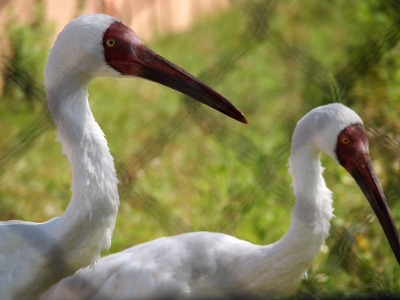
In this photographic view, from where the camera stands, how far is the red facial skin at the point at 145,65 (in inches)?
51.1

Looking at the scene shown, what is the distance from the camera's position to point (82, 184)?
1.27 m

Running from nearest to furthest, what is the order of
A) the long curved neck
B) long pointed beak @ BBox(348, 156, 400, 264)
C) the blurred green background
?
the long curved neck, long pointed beak @ BBox(348, 156, 400, 264), the blurred green background

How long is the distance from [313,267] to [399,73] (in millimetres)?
880

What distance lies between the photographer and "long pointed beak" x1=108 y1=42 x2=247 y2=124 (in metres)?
1.32

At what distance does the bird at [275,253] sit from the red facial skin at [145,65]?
30cm

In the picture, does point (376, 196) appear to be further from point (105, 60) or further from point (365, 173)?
point (105, 60)

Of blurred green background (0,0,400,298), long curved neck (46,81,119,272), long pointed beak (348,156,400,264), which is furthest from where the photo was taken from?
blurred green background (0,0,400,298)

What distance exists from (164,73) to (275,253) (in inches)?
21.6

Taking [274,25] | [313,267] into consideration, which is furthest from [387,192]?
[274,25]

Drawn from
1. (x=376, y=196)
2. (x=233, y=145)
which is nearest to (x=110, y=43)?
(x=376, y=196)

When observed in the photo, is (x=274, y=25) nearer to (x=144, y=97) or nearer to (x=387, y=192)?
(x=144, y=97)

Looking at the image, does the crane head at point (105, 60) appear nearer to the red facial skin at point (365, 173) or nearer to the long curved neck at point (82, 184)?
the long curved neck at point (82, 184)

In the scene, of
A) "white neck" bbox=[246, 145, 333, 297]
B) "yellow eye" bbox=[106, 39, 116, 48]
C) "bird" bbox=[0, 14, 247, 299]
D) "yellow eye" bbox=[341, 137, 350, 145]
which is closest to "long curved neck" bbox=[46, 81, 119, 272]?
"bird" bbox=[0, 14, 247, 299]

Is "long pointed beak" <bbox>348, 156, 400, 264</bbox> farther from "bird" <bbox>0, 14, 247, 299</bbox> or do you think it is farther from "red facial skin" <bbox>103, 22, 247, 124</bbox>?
"bird" <bbox>0, 14, 247, 299</bbox>
